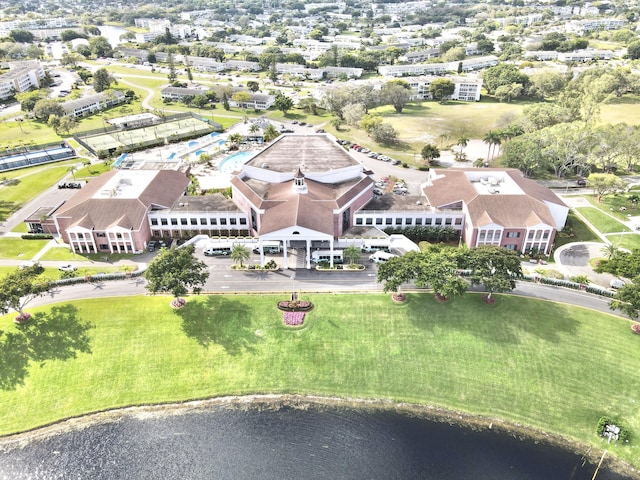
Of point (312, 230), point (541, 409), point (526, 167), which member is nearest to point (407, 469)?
point (541, 409)

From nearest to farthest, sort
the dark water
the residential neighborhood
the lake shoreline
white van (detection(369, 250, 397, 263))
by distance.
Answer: the dark water < the residential neighborhood < the lake shoreline < white van (detection(369, 250, 397, 263))

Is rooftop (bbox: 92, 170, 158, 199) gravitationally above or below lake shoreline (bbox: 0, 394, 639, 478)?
above

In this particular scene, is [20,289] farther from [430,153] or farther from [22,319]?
[430,153]

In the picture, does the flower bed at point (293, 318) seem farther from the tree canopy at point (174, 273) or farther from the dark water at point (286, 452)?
the dark water at point (286, 452)

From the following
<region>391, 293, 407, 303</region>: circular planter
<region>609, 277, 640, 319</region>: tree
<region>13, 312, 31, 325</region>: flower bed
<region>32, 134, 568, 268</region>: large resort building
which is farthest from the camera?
<region>32, 134, 568, 268</region>: large resort building

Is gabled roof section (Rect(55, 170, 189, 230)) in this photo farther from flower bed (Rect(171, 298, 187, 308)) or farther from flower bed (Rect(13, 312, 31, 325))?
flower bed (Rect(171, 298, 187, 308))

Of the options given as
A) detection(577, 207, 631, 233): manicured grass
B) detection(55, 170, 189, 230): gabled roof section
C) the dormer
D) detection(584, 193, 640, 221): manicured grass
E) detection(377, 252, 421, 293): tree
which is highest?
the dormer

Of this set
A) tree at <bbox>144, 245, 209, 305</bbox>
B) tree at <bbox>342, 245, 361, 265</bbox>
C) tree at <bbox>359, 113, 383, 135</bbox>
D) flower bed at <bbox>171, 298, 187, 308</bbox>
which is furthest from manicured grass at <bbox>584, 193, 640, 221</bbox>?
flower bed at <bbox>171, 298, 187, 308</bbox>
